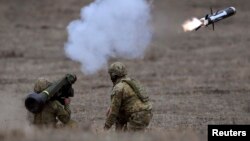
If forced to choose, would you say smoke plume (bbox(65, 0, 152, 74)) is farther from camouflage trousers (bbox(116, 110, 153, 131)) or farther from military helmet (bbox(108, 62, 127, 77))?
camouflage trousers (bbox(116, 110, 153, 131))

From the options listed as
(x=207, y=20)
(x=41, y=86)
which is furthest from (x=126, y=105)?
(x=207, y=20)

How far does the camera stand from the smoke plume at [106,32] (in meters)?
17.5

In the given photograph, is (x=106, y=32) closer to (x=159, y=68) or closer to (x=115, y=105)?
(x=115, y=105)

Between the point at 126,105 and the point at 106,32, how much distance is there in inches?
187

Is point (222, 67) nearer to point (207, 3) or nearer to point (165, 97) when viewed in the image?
point (165, 97)

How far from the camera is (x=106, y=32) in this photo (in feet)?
59.2

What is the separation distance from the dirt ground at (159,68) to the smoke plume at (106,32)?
5.57 ft

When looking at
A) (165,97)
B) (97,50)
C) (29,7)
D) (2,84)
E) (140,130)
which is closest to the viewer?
(140,130)

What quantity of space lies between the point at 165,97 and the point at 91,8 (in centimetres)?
474

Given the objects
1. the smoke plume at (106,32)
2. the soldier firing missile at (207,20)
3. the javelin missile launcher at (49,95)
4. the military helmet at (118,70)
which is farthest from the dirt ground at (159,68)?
the soldier firing missile at (207,20)

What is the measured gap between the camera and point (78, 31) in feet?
58.4

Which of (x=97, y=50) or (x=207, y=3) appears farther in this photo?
(x=207, y=3)

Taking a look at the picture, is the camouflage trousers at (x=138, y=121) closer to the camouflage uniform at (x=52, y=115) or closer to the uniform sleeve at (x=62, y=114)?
the camouflage uniform at (x=52, y=115)

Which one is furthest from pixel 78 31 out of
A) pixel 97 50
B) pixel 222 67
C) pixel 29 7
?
pixel 29 7
